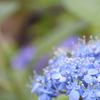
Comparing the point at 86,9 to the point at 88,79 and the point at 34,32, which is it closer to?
the point at 34,32

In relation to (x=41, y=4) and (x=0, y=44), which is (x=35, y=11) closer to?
(x=41, y=4)

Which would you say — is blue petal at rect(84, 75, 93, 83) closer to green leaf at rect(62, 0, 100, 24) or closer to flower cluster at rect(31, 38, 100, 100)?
flower cluster at rect(31, 38, 100, 100)

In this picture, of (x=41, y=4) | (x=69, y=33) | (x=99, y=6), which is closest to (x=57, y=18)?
(x=41, y=4)

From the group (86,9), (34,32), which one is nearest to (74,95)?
(86,9)

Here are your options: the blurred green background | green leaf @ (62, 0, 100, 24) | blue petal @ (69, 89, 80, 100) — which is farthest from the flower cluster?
green leaf @ (62, 0, 100, 24)

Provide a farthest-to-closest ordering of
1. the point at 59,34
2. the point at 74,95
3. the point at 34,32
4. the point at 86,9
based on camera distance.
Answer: the point at 34,32
the point at 59,34
the point at 86,9
the point at 74,95

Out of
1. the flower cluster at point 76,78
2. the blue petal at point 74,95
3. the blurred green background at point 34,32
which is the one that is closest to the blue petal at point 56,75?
the flower cluster at point 76,78
